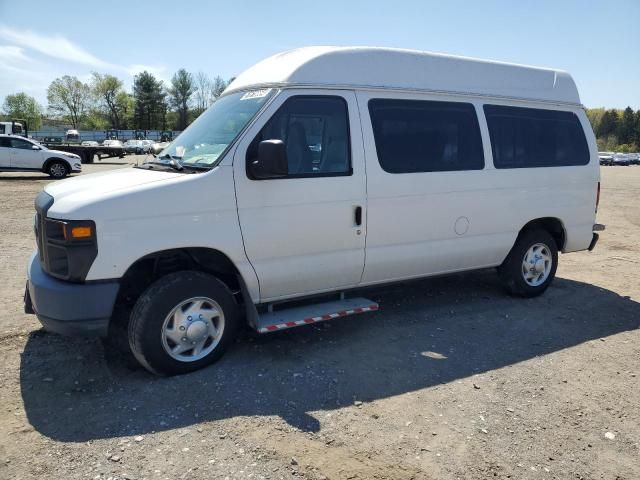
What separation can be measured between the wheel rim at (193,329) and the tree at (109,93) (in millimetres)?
105300

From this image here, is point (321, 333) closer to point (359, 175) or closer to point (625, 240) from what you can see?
point (359, 175)

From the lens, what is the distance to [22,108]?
98.9m

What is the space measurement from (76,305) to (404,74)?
346 cm

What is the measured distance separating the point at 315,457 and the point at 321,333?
1.86 m

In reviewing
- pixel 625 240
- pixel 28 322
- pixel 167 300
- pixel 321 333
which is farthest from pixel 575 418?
pixel 625 240


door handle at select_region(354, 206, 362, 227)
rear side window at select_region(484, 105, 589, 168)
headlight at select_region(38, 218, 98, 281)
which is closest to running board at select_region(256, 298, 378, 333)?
door handle at select_region(354, 206, 362, 227)

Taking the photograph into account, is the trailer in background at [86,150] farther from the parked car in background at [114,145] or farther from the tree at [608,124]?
the tree at [608,124]

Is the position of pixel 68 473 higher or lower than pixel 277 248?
lower

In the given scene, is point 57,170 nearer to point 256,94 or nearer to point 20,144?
point 20,144

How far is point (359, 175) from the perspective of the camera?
14.3ft

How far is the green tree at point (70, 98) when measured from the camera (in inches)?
3844

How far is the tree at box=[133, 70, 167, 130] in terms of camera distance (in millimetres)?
90750

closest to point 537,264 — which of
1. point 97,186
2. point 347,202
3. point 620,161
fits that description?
point 347,202

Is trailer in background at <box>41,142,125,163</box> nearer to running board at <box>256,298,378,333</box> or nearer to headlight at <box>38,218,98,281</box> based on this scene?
headlight at <box>38,218,98,281</box>
